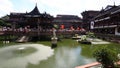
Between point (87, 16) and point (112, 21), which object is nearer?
point (112, 21)

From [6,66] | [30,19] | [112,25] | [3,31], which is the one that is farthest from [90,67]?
[30,19]

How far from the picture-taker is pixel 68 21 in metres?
82.2

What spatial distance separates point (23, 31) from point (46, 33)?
6698 millimetres

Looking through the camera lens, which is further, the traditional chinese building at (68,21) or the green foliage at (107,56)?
the traditional chinese building at (68,21)

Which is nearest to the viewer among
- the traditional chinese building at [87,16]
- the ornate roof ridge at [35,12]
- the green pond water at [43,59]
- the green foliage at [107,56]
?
the green foliage at [107,56]

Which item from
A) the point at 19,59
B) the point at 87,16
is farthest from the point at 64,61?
the point at 87,16

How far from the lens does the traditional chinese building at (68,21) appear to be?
3211 inches

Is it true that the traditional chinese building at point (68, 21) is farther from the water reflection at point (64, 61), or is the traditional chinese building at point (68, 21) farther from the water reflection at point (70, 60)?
the water reflection at point (64, 61)

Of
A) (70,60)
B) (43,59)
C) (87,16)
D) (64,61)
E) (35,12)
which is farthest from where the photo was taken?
(87,16)

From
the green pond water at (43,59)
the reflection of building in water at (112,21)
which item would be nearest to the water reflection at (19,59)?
the green pond water at (43,59)

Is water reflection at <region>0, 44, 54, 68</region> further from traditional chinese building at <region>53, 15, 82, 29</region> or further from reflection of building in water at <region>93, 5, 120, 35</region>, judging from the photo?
traditional chinese building at <region>53, 15, 82, 29</region>

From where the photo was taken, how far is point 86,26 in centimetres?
8088

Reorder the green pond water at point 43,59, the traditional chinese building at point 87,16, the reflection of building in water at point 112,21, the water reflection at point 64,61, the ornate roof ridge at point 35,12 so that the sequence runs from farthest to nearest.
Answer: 1. the traditional chinese building at point 87,16
2. the ornate roof ridge at point 35,12
3. the reflection of building in water at point 112,21
4. the green pond water at point 43,59
5. the water reflection at point 64,61

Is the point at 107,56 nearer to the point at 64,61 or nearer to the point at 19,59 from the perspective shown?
the point at 64,61
